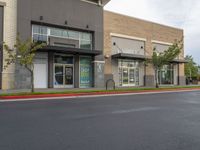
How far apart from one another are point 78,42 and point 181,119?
18719mm

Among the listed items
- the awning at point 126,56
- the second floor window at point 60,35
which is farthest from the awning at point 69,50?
the awning at point 126,56

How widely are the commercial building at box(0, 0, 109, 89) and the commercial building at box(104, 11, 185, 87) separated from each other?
1.61 metres

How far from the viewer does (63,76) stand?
23938 millimetres

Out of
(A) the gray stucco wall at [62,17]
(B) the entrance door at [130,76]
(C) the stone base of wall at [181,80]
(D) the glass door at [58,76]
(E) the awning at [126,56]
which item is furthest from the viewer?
(C) the stone base of wall at [181,80]

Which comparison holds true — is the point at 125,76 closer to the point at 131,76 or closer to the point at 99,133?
the point at 131,76

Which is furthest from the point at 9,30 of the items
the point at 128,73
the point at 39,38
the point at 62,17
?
the point at 128,73

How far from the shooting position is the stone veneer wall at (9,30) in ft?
65.7

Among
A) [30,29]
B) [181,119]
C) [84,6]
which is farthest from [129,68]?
[181,119]

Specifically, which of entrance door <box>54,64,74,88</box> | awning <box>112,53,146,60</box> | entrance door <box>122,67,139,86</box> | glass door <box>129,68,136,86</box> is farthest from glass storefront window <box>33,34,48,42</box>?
glass door <box>129,68,136,86</box>

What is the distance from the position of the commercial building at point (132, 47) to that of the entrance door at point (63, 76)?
14.9 feet

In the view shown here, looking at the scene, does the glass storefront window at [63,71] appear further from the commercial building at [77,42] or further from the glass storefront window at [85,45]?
the glass storefront window at [85,45]

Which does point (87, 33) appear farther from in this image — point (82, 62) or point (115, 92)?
point (115, 92)

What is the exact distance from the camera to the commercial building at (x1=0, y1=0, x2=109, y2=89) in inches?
806

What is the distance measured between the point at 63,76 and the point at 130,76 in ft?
31.8
